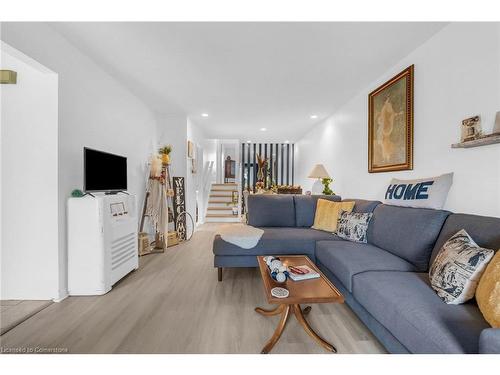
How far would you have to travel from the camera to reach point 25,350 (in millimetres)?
1531

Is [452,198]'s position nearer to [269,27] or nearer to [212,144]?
[269,27]

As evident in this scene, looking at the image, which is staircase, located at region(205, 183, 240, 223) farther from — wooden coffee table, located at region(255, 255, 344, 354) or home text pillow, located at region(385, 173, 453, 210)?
wooden coffee table, located at region(255, 255, 344, 354)

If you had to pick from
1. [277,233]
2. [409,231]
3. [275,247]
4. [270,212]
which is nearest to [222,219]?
[270,212]

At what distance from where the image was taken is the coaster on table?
141cm

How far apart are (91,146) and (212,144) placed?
229 inches

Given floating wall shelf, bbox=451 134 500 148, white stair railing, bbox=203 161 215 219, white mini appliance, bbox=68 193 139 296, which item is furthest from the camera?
white stair railing, bbox=203 161 215 219

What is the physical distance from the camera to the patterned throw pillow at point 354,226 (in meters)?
2.49

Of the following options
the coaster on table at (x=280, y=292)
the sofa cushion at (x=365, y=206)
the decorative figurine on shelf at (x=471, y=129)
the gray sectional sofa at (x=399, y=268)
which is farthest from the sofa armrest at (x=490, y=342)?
the sofa cushion at (x=365, y=206)

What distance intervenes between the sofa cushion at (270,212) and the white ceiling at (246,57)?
1.68m

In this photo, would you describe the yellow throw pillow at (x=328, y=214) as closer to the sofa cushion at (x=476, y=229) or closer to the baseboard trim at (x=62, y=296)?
the sofa cushion at (x=476, y=229)

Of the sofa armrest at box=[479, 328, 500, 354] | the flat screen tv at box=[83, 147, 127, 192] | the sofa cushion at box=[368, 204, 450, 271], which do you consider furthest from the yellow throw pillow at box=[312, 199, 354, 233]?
the flat screen tv at box=[83, 147, 127, 192]

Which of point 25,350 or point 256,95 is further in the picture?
point 256,95
